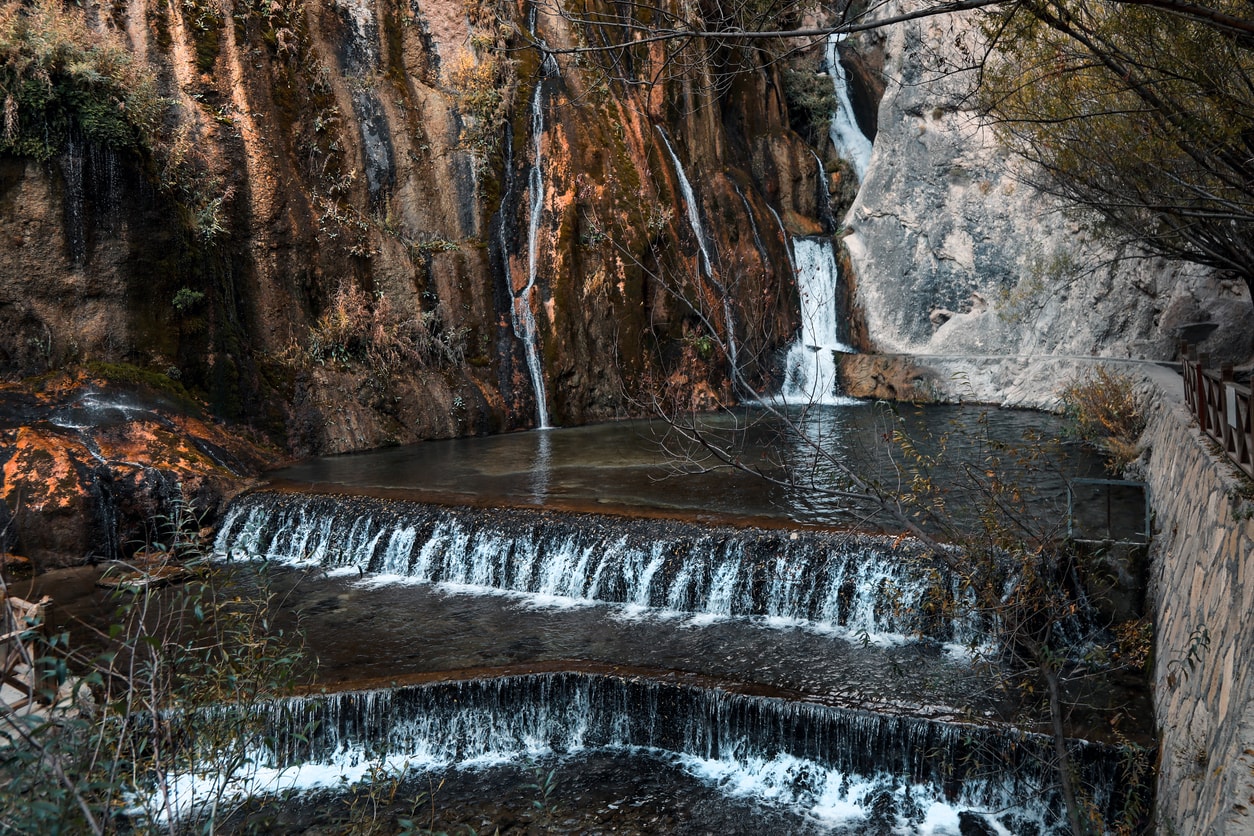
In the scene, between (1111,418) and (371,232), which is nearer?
(1111,418)

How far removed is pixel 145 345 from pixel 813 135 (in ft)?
66.3

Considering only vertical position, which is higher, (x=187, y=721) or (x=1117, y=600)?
(x=187, y=721)

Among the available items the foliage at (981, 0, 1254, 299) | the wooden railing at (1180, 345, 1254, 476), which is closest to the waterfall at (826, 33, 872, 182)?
the foliage at (981, 0, 1254, 299)

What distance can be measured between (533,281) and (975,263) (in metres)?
11.3

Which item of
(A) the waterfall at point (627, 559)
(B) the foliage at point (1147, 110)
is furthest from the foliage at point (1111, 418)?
(A) the waterfall at point (627, 559)

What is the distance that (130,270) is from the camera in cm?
1280

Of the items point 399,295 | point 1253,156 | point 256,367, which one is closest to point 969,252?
point 399,295

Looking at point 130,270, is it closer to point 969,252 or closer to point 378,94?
point 378,94

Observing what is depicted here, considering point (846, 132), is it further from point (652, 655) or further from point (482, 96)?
point (652, 655)

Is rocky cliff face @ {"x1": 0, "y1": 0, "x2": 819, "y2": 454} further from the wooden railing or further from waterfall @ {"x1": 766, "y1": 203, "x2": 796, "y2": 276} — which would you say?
the wooden railing

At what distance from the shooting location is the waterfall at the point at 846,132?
25984 millimetres

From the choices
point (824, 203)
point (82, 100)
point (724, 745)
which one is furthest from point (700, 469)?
point (824, 203)

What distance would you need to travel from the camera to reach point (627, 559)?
363 inches

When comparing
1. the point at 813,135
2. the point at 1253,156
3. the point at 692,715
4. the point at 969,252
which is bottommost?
the point at 692,715
